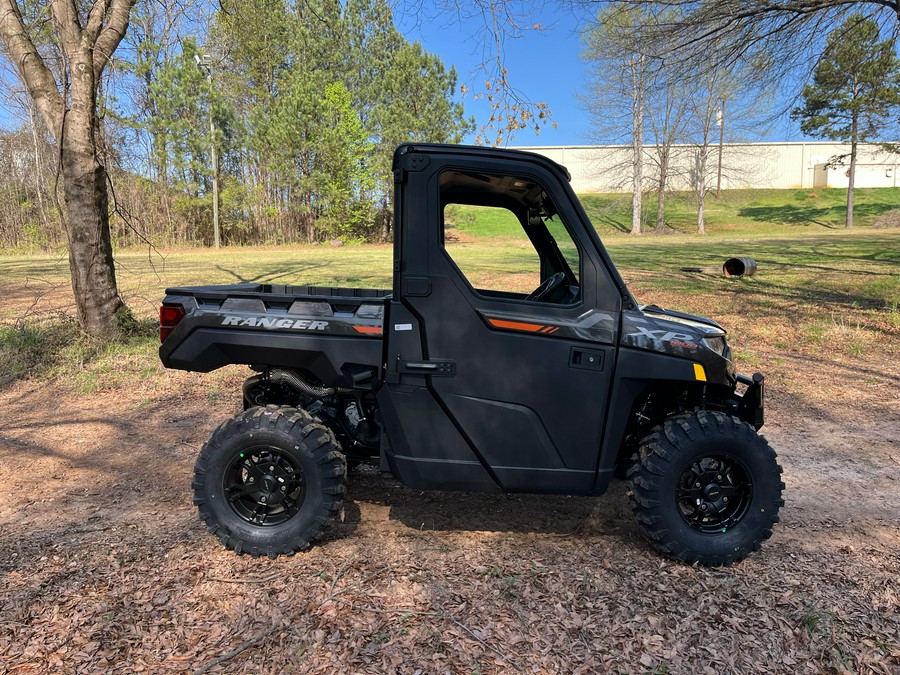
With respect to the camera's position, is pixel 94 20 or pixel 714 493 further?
pixel 94 20

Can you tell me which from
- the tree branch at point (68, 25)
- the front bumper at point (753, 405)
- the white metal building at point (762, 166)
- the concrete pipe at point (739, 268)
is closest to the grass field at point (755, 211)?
the white metal building at point (762, 166)

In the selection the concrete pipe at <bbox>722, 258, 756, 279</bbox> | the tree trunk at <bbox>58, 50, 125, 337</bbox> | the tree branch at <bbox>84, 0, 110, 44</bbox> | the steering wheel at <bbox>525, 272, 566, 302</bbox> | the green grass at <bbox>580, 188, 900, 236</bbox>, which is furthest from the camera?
the green grass at <bbox>580, 188, 900, 236</bbox>

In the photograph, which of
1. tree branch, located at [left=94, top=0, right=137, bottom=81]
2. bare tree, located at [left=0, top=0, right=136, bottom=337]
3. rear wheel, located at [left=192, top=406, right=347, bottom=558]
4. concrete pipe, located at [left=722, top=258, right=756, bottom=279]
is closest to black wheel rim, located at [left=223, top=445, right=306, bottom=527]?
rear wheel, located at [left=192, top=406, right=347, bottom=558]

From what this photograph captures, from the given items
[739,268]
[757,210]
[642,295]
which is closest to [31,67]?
[642,295]

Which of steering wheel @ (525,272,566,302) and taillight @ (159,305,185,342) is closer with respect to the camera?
taillight @ (159,305,185,342)

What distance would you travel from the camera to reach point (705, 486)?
311cm

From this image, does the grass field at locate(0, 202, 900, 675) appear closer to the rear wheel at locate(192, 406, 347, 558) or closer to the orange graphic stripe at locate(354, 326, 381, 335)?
the rear wheel at locate(192, 406, 347, 558)

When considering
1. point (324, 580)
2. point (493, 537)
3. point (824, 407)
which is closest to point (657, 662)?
point (493, 537)

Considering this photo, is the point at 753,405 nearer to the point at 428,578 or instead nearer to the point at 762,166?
the point at 428,578

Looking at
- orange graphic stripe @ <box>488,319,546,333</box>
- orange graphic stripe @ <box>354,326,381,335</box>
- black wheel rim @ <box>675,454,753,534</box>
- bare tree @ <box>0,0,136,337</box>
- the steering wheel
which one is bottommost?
black wheel rim @ <box>675,454,753,534</box>

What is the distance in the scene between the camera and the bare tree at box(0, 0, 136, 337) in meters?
7.20

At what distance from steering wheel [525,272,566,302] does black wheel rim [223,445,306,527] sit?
1.59m

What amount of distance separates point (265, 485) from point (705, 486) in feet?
7.47

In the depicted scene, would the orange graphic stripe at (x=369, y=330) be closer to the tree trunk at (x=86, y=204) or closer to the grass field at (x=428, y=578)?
the grass field at (x=428, y=578)
